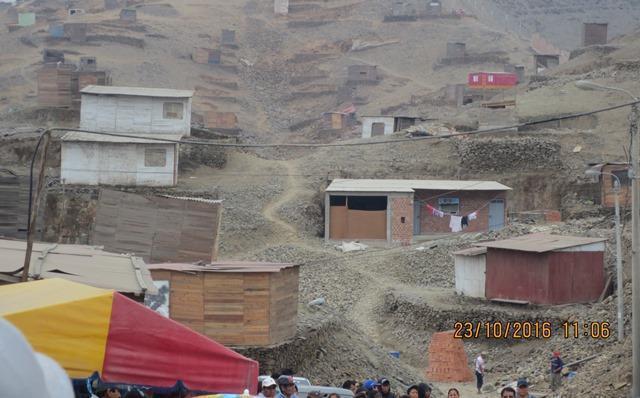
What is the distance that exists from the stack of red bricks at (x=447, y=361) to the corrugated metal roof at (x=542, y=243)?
3.85 m

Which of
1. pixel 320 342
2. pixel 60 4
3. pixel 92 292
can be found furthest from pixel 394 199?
pixel 60 4

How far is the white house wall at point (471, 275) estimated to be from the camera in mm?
32219

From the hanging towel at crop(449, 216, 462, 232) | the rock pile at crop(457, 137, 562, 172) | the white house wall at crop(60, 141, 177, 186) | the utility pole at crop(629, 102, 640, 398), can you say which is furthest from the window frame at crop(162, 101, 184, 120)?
the utility pole at crop(629, 102, 640, 398)

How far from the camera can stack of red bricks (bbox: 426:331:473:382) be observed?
2733 centimetres

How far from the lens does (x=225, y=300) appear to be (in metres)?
20.4

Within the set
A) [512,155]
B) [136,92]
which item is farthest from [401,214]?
[136,92]

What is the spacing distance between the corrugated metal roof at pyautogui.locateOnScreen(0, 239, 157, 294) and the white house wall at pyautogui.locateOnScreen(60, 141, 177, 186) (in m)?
28.2

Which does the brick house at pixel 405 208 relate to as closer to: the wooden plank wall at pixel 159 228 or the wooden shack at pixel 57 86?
the wooden plank wall at pixel 159 228

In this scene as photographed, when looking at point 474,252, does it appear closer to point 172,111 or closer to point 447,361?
point 447,361

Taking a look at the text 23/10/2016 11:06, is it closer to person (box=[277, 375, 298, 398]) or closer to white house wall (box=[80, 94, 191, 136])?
person (box=[277, 375, 298, 398])

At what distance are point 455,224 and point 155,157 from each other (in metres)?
11.4

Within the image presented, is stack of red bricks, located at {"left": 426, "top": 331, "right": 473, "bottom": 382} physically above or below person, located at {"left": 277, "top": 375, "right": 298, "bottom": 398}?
below

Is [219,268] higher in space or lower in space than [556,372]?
higher

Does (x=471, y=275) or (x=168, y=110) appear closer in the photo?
(x=471, y=275)
